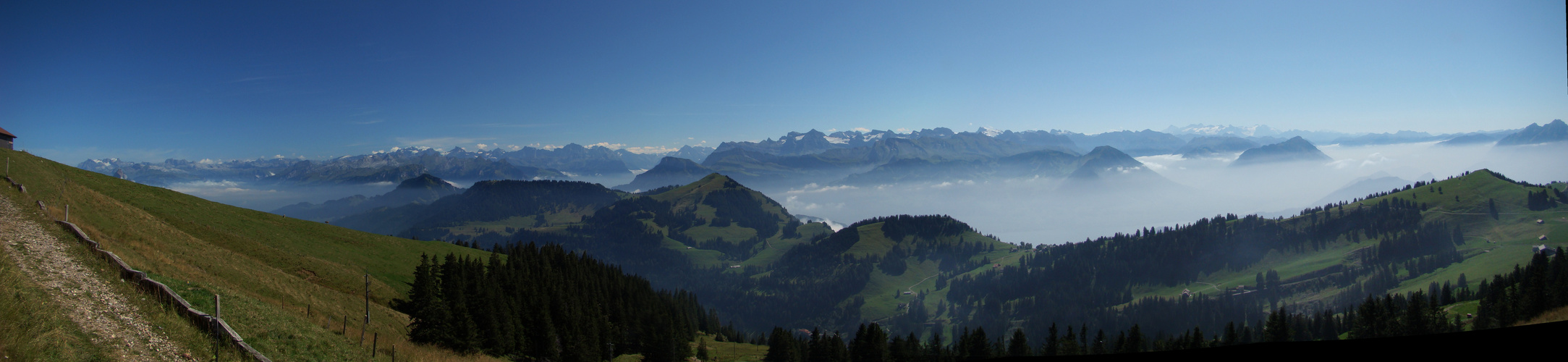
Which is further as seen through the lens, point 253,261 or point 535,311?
point 535,311

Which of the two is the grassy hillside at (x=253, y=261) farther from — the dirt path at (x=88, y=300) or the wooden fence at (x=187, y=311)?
the dirt path at (x=88, y=300)

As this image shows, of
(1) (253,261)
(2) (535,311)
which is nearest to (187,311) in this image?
(1) (253,261)

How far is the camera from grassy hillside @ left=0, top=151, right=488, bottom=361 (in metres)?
21.2

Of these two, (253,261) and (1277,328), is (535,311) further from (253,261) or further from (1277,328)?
(1277,328)

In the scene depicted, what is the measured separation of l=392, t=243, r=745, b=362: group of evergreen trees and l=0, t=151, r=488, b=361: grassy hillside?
2.99 metres

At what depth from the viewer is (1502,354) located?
99.9 inches

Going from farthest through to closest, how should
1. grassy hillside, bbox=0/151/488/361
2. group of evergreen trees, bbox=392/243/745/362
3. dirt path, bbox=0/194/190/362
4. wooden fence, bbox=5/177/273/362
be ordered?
group of evergreen trees, bbox=392/243/745/362, grassy hillside, bbox=0/151/488/361, wooden fence, bbox=5/177/273/362, dirt path, bbox=0/194/190/362

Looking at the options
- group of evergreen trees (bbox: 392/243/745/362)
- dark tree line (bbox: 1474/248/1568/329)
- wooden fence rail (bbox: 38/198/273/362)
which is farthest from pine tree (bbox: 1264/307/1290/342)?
wooden fence rail (bbox: 38/198/273/362)

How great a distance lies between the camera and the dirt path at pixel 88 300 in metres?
13.4

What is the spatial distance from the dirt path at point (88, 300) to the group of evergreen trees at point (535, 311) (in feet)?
56.6

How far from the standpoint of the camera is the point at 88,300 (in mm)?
15227

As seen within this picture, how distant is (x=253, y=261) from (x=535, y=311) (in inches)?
781

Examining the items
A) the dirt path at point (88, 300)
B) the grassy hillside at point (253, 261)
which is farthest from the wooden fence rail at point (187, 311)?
the grassy hillside at point (253, 261)

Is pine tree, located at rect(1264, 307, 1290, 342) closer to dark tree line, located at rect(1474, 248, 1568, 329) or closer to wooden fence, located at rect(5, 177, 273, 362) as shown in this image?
dark tree line, located at rect(1474, 248, 1568, 329)
